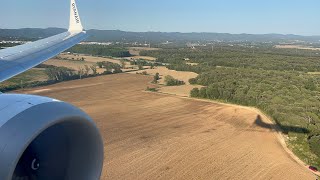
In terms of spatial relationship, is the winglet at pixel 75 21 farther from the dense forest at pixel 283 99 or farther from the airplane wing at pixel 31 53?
the dense forest at pixel 283 99

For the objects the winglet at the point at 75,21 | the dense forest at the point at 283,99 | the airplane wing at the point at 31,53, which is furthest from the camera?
the dense forest at the point at 283,99

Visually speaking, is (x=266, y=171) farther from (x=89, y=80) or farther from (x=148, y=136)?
(x=89, y=80)

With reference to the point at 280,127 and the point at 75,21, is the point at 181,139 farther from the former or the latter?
the point at 75,21

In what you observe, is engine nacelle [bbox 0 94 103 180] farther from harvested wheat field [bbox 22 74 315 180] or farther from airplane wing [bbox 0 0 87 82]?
harvested wheat field [bbox 22 74 315 180]

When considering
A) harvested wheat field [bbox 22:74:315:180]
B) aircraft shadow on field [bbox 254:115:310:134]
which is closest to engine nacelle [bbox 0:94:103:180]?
harvested wheat field [bbox 22:74:315:180]

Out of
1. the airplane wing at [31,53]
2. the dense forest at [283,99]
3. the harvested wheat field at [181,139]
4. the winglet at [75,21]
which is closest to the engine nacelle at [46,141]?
the airplane wing at [31,53]
